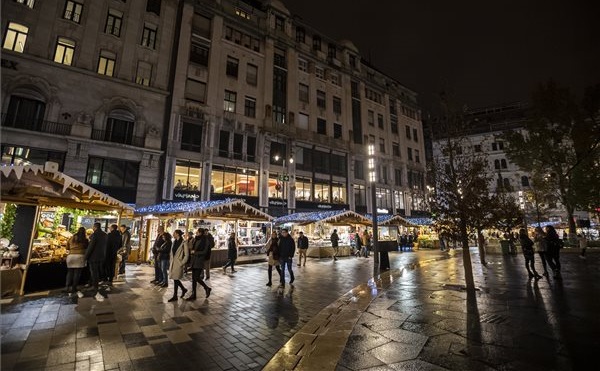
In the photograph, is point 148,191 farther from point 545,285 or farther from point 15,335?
point 545,285

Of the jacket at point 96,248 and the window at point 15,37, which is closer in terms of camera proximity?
the jacket at point 96,248

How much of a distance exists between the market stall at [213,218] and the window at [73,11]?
17154 millimetres

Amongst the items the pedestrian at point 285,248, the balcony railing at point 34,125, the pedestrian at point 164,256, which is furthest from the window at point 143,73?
the pedestrian at point 285,248

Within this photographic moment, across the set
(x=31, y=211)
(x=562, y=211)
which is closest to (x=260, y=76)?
(x=31, y=211)

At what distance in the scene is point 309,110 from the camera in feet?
115

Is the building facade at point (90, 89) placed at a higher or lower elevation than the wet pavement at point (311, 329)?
higher

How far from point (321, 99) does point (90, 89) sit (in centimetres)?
2450

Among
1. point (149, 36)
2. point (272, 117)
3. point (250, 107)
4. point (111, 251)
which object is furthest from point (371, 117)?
point (111, 251)

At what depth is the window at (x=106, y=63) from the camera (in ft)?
76.2

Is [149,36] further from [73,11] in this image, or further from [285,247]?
[285,247]

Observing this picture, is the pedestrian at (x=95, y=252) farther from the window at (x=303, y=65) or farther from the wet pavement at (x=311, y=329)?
the window at (x=303, y=65)

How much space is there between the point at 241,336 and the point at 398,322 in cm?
318

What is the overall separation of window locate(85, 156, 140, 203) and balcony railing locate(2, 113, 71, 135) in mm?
2669

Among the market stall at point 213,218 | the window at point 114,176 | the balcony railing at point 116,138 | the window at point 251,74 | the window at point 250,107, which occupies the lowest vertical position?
the market stall at point 213,218
